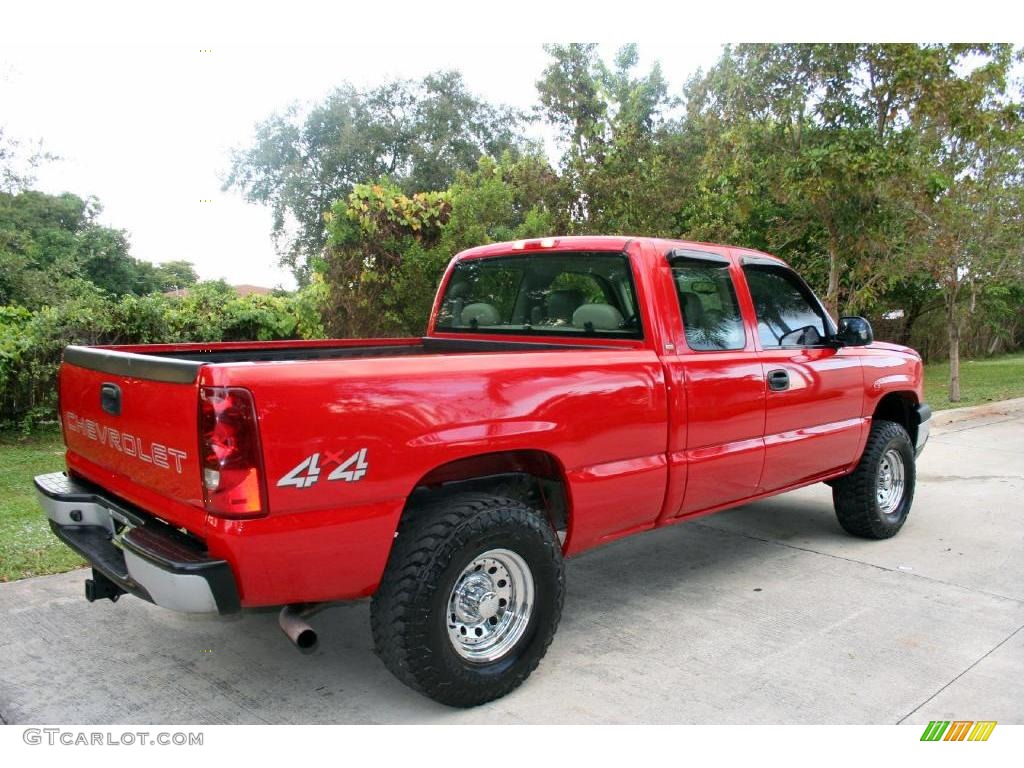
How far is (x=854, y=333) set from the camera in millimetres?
4832

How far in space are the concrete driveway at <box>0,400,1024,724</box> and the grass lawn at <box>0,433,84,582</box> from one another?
0.21 meters

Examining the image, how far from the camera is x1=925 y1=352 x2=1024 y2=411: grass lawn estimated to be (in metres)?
13.0

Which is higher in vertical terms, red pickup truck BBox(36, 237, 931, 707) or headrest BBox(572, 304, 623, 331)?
headrest BBox(572, 304, 623, 331)

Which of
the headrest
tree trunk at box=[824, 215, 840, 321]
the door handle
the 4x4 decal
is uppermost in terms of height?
tree trunk at box=[824, 215, 840, 321]

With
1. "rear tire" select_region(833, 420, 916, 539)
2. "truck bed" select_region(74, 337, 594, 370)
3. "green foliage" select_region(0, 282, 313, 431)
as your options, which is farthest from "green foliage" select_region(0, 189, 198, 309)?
"rear tire" select_region(833, 420, 916, 539)

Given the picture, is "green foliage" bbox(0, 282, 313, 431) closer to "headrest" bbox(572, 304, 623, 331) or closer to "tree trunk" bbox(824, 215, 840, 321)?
"headrest" bbox(572, 304, 623, 331)

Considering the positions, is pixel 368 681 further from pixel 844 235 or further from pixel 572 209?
pixel 844 235

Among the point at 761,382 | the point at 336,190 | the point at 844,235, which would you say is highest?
the point at 336,190

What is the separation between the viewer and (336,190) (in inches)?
1107

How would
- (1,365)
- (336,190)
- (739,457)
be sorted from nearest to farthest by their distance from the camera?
1. (739,457)
2. (1,365)
3. (336,190)

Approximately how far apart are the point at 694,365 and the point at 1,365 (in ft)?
23.1

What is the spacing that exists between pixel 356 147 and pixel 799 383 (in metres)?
25.1

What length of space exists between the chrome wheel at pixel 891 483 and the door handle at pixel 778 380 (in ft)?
4.77
